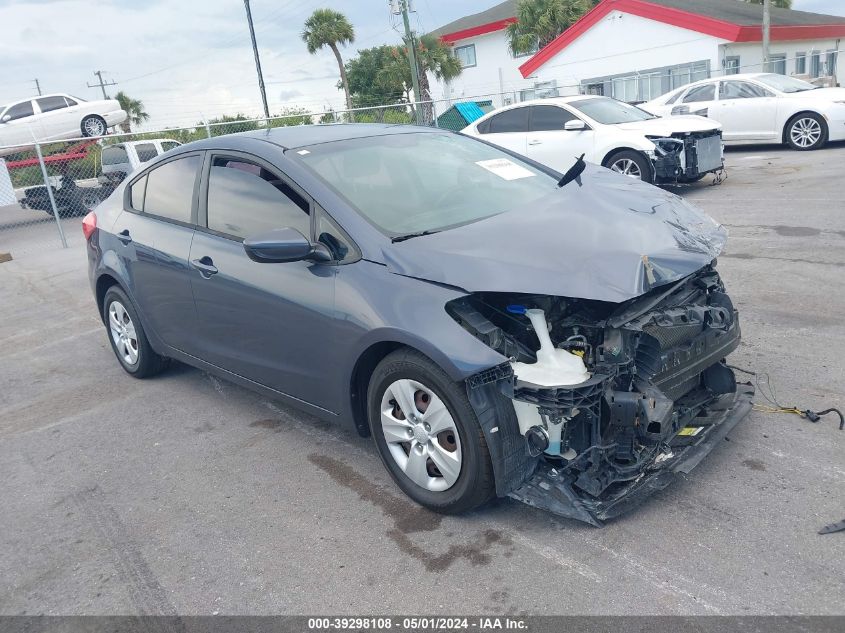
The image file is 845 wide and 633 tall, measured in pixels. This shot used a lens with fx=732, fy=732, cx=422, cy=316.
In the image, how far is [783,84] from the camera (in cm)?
1498

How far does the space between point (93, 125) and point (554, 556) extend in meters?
20.3

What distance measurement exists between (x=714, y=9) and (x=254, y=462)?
105 ft

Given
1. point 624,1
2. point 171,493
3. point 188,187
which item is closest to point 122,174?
point 188,187

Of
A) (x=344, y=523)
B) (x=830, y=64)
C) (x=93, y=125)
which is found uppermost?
(x=93, y=125)

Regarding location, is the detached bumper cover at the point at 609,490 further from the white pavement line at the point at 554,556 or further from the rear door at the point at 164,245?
the rear door at the point at 164,245

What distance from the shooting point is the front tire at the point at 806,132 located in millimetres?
14156

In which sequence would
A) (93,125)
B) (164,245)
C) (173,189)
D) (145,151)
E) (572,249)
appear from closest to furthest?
(572,249) → (164,245) → (173,189) → (145,151) → (93,125)

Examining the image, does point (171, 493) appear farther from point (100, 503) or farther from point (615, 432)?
point (615, 432)

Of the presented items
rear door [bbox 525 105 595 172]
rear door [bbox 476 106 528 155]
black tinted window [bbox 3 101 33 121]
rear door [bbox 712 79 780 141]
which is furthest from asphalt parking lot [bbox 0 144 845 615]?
black tinted window [bbox 3 101 33 121]

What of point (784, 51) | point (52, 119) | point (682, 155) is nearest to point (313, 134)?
point (682, 155)

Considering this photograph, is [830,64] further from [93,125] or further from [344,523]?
[344,523]

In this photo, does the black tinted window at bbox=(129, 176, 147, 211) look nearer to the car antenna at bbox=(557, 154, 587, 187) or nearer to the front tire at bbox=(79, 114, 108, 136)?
the car antenna at bbox=(557, 154, 587, 187)

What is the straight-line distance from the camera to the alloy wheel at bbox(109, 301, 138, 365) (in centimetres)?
551

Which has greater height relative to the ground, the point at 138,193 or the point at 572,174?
the point at 138,193
